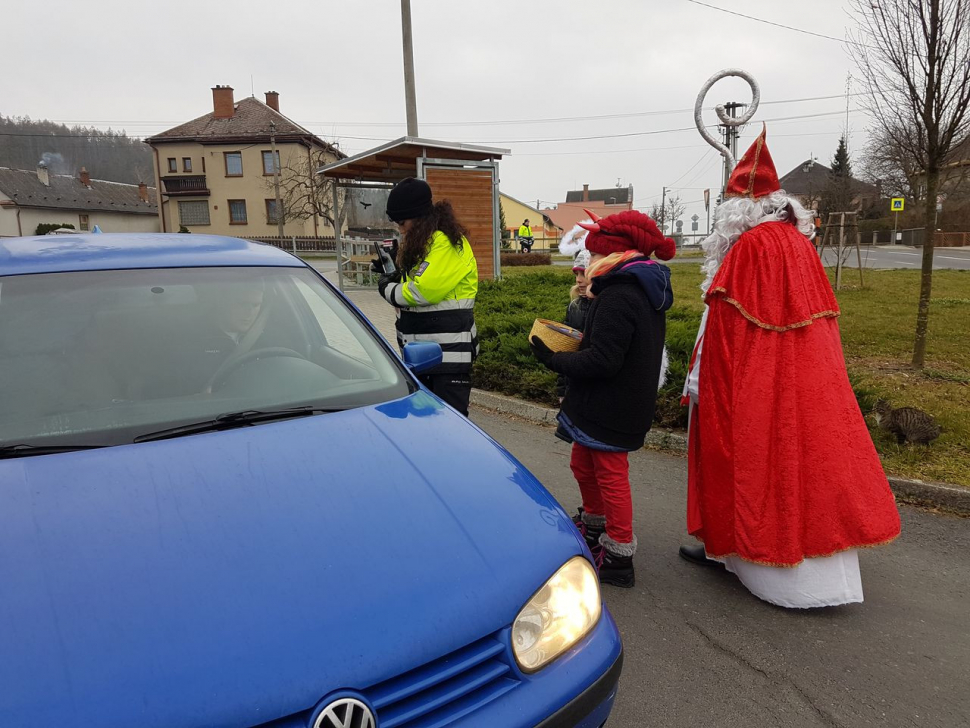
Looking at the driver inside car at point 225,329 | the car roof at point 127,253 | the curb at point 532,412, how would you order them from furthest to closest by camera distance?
the curb at point 532,412 < the car roof at point 127,253 < the driver inside car at point 225,329

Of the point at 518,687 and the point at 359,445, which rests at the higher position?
the point at 359,445

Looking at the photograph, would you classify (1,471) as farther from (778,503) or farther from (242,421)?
(778,503)

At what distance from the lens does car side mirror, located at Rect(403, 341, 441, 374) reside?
2955mm

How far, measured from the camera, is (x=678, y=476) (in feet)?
15.9

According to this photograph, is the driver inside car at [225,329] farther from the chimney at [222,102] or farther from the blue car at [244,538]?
the chimney at [222,102]

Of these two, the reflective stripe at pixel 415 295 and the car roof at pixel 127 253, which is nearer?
the car roof at pixel 127 253

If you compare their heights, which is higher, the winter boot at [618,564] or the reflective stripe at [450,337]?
the reflective stripe at [450,337]

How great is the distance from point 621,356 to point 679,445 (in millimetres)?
2612

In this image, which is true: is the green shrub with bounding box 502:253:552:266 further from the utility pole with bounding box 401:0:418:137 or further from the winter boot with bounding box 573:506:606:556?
the winter boot with bounding box 573:506:606:556

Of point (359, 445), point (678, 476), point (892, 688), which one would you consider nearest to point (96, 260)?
point (359, 445)

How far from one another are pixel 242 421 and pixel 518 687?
4.04ft

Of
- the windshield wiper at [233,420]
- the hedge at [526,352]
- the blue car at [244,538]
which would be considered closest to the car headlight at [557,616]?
the blue car at [244,538]

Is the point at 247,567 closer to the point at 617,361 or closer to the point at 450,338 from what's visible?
the point at 617,361

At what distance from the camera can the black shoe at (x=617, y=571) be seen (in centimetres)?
331
